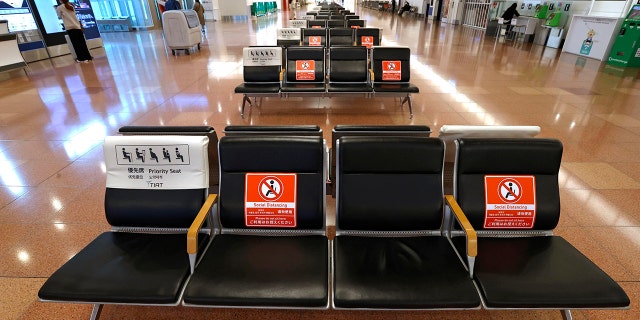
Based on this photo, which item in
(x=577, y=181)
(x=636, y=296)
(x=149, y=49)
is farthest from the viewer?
(x=149, y=49)

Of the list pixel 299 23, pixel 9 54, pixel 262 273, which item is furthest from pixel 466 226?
pixel 9 54

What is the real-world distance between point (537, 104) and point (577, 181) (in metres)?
2.57

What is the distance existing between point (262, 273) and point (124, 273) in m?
0.61

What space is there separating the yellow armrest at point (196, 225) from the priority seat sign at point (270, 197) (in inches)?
7.3

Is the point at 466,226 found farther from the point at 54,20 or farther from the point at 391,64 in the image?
the point at 54,20

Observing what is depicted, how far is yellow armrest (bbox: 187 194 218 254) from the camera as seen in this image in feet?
4.67

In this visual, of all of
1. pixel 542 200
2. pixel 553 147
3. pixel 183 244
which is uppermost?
pixel 553 147

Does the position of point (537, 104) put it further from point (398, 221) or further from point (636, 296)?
point (398, 221)

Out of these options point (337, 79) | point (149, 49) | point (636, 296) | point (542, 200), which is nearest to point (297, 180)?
point (542, 200)

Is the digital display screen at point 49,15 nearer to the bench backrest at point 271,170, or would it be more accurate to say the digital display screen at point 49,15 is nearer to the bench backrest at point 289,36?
the bench backrest at point 289,36

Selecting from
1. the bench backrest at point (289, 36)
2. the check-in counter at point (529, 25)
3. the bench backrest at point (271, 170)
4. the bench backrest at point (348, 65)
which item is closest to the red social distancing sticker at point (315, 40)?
the bench backrest at point (289, 36)

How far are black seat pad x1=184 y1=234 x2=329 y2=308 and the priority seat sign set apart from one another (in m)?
0.12

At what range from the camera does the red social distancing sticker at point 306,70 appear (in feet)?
14.8

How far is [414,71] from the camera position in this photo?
23.5 feet
